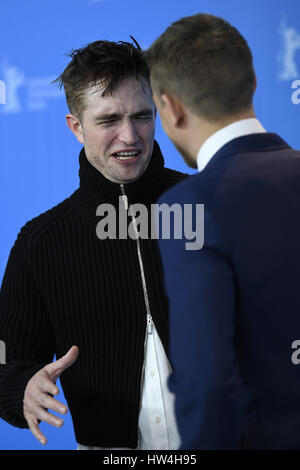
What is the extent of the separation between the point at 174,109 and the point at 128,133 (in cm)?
45

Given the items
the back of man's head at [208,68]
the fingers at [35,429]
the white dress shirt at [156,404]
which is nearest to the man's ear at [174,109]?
the back of man's head at [208,68]

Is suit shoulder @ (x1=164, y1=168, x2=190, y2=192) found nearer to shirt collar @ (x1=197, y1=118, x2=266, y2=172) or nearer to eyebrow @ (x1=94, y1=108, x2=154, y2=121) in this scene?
eyebrow @ (x1=94, y1=108, x2=154, y2=121)

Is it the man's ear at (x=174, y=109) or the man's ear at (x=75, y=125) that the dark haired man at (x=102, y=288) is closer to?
the man's ear at (x=75, y=125)

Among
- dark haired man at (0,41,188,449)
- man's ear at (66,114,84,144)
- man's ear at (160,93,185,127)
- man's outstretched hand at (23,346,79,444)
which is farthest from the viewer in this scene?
man's ear at (66,114,84,144)

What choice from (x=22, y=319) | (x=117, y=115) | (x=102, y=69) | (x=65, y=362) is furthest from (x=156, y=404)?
(x=102, y=69)

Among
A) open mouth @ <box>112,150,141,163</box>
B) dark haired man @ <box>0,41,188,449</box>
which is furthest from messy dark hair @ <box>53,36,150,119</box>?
open mouth @ <box>112,150,141,163</box>

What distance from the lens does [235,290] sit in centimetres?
77

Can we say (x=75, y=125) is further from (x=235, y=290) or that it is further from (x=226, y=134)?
(x=235, y=290)

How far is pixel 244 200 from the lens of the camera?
0.76 m

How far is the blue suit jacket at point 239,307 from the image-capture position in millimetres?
739

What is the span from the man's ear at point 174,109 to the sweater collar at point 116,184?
0.48 m

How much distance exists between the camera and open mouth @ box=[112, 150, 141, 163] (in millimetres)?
1321

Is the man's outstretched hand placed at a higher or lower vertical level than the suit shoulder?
lower
